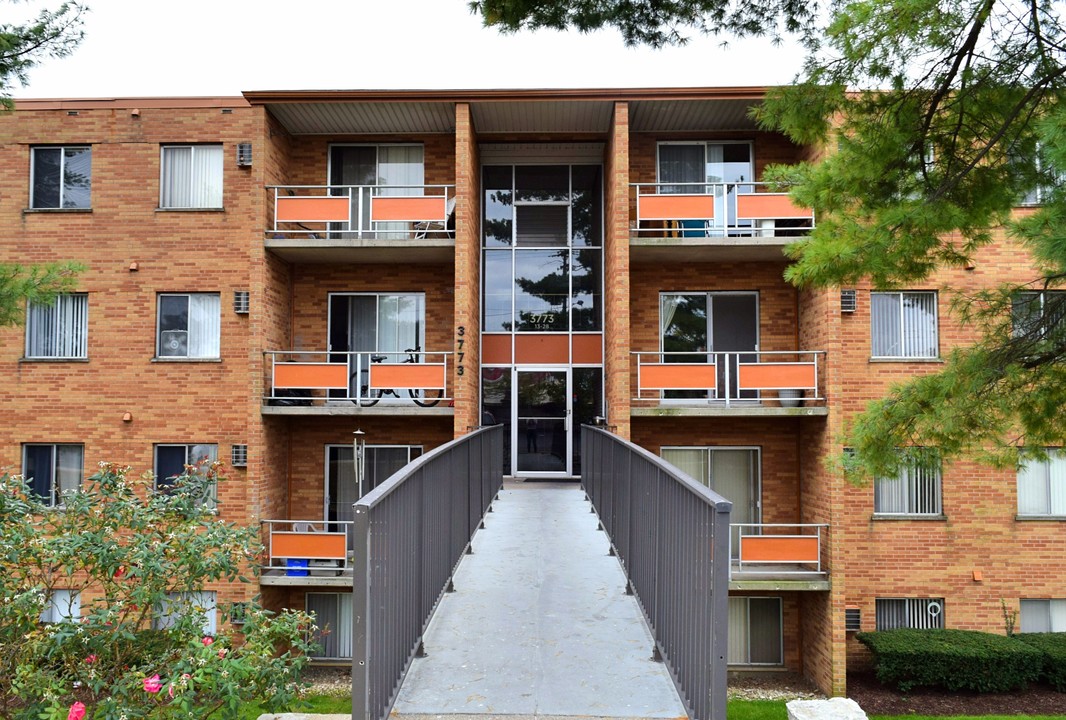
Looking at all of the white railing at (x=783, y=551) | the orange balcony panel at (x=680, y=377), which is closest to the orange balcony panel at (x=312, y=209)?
the orange balcony panel at (x=680, y=377)

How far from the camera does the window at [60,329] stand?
14.9 m

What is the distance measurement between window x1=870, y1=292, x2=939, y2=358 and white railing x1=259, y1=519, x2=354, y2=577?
1077 cm

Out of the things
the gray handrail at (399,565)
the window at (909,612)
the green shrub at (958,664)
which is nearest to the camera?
the gray handrail at (399,565)

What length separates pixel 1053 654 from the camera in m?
12.9

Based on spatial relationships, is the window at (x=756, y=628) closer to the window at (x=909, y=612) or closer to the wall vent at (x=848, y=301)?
the window at (x=909, y=612)

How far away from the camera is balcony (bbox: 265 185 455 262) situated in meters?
13.9

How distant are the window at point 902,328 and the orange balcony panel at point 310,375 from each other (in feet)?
33.6

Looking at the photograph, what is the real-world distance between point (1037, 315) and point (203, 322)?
1384 cm

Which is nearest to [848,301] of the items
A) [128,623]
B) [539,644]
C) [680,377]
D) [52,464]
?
[680,377]

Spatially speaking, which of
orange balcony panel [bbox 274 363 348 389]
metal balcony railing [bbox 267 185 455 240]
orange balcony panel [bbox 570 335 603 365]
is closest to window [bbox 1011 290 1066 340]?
orange balcony panel [bbox 570 335 603 365]

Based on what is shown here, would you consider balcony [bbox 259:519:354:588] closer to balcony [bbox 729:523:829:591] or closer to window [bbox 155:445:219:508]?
window [bbox 155:445:219:508]

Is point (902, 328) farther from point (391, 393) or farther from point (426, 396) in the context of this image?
point (391, 393)

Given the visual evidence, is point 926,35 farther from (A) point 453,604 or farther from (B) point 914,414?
(A) point 453,604

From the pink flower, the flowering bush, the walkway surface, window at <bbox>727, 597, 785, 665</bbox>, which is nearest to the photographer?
the walkway surface
